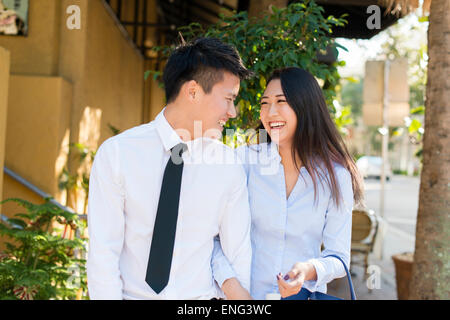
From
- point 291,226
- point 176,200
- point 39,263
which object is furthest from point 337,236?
point 39,263

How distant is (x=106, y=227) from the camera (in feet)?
5.44

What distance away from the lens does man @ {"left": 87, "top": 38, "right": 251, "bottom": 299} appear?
1655 mm

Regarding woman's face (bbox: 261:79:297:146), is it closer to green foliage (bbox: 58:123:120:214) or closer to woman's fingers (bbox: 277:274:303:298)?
woman's fingers (bbox: 277:274:303:298)

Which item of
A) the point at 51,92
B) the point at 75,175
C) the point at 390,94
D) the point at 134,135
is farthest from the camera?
the point at 390,94

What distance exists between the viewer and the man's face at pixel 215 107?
5.82ft

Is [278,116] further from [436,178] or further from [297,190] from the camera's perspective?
[436,178]

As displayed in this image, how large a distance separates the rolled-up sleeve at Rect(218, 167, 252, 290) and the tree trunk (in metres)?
2.68

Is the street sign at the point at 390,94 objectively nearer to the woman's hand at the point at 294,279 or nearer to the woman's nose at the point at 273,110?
the woman's nose at the point at 273,110

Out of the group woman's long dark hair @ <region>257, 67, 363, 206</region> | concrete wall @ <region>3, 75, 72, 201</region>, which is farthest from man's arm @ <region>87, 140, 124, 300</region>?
concrete wall @ <region>3, 75, 72, 201</region>

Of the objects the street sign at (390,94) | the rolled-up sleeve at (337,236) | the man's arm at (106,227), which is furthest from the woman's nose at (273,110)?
the street sign at (390,94)

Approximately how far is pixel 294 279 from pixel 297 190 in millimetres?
431
